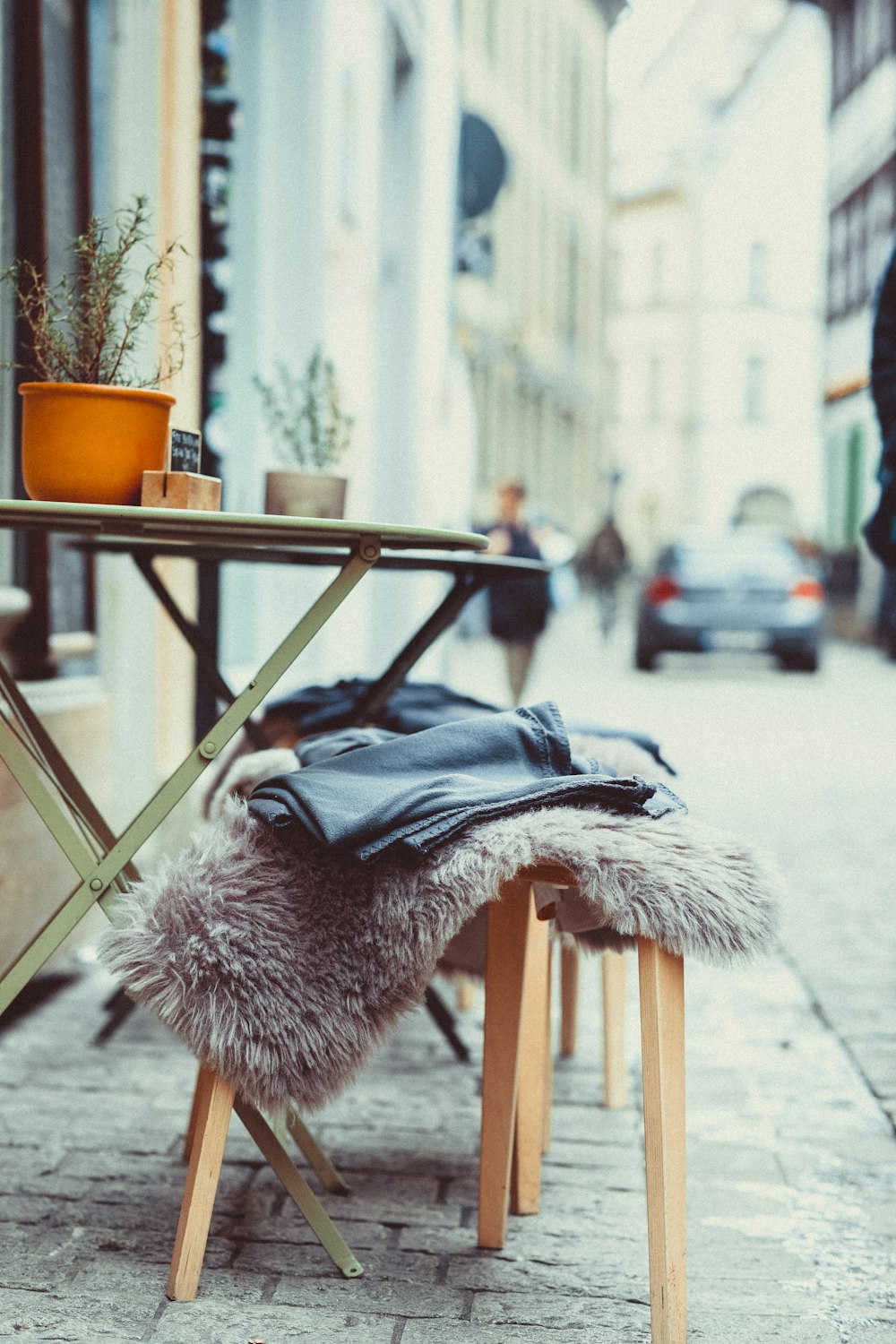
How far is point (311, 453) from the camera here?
3.90 m

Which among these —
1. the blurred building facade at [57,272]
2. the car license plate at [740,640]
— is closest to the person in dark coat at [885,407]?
the blurred building facade at [57,272]

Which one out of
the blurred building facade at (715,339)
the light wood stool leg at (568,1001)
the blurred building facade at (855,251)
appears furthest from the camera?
the blurred building facade at (715,339)

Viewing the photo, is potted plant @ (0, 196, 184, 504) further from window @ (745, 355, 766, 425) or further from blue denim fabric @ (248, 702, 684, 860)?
window @ (745, 355, 766, 425)

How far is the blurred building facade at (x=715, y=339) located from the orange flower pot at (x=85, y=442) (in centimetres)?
4628

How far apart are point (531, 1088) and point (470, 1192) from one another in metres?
0.30

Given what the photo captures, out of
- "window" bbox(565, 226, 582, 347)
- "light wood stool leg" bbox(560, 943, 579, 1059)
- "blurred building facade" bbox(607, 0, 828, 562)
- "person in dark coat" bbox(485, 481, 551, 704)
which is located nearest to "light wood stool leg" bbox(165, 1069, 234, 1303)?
"light wood stool leg" bbox(560, 943, 579, 1059)

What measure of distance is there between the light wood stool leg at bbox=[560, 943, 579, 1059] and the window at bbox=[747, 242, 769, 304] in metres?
47.7

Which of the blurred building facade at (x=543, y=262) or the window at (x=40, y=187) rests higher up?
the blurred building facade at (x=543, y=262)

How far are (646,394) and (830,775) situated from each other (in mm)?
42673

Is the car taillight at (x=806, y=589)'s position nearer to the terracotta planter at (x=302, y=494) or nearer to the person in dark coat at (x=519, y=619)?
the person in dark coat at (x=519, y=619)

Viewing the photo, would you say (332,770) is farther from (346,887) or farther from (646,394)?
(646,394)

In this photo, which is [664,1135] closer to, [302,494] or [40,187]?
[302,494]

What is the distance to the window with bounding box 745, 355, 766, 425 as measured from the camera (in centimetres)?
4928

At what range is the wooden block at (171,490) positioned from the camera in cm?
262
